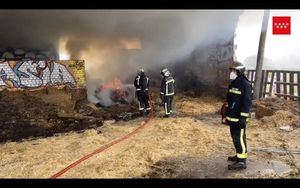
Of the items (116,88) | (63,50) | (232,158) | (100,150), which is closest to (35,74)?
(116,88)

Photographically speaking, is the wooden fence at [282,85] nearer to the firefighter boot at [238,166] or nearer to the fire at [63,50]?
the firefighter boot at [238,166]

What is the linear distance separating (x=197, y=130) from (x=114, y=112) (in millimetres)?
4355

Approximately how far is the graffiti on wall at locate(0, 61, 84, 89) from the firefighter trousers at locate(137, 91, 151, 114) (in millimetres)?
2756

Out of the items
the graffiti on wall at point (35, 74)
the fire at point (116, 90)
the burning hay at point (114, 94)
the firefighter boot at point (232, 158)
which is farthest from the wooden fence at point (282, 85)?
the graffiti on wall at point (35, 74)

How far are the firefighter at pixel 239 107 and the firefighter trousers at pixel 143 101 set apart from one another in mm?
6064

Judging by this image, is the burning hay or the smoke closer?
the burning hay

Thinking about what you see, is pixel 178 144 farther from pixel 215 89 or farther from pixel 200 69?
pixel 200 69

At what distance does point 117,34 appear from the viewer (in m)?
19.6

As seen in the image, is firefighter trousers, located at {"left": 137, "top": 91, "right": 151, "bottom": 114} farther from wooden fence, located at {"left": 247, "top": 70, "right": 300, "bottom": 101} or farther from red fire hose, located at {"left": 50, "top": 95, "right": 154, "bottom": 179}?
wooden fence, located at {"left": 247, "top": 70, "right": 300, "bottom": 101}

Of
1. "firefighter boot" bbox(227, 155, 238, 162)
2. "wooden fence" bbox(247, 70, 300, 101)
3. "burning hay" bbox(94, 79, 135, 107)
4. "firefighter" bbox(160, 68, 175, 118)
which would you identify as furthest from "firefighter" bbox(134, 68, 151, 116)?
"firefighter boot" bbox(227, 155, 238, 162)

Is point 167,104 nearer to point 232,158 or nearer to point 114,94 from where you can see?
point 232,158

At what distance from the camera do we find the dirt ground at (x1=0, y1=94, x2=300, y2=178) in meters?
5.91

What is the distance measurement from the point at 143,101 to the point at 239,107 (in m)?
6.39

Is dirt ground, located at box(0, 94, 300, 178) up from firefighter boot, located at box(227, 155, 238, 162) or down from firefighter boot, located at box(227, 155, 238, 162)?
down
